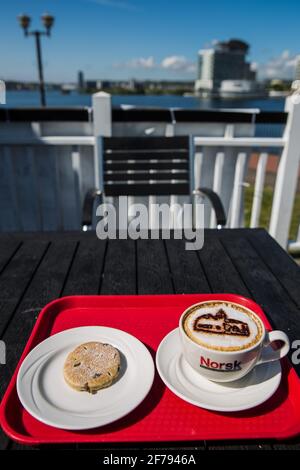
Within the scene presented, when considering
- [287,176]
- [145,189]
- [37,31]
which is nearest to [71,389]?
[145,189]

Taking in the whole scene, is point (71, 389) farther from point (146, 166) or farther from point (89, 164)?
point (89, 164)

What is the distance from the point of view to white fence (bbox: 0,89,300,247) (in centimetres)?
268

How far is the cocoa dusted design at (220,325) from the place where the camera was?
0.64 metres

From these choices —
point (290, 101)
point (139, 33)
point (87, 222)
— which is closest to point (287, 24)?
point (139, 33)

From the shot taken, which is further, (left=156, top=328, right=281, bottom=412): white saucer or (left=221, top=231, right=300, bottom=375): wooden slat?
(left=221, top=231, right=300, bottom=375): wooden slat

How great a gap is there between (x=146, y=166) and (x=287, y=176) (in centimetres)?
130

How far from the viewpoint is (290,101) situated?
2625mm

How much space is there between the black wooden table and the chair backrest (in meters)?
0.93

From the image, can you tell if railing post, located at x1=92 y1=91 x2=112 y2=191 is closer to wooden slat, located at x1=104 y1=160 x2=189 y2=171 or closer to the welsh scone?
wooden slat, located at x1=104 y1=160 x2=189 y2=171

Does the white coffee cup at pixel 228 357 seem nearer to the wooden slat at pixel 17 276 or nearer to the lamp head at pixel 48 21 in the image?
the wooden slat at pixel 17 276

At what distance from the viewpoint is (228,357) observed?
0.59 m

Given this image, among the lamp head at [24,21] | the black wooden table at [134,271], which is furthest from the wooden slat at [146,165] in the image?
the lamp head at [24,21]

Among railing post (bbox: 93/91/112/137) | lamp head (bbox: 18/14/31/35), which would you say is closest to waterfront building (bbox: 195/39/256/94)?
railing post (bbox: 93/91/112/137)

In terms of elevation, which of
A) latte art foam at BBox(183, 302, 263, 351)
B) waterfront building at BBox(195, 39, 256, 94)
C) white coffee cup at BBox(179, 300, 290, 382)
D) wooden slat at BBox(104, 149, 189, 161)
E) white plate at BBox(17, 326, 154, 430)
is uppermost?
waterfront building at BBox(195, 39, 256, 94)
